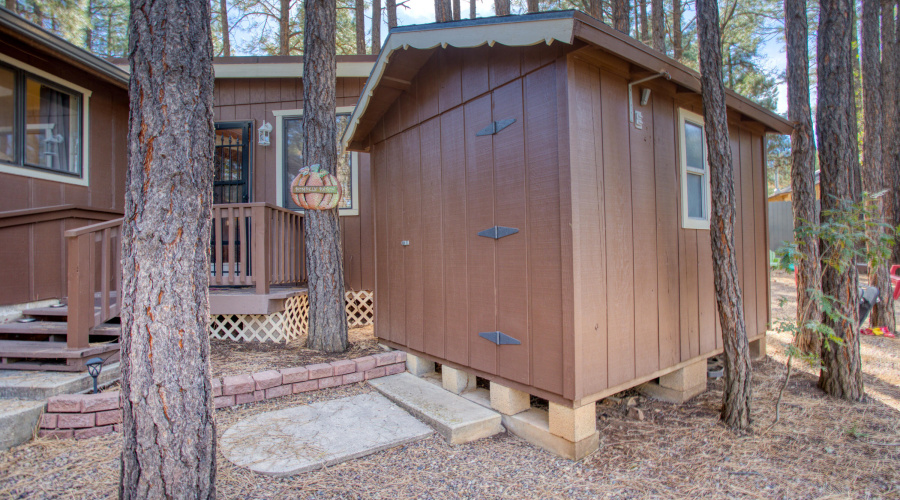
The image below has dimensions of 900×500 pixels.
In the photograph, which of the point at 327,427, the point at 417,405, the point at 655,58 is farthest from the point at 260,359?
the point at 655,58

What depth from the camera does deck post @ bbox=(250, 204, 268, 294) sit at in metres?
4.20

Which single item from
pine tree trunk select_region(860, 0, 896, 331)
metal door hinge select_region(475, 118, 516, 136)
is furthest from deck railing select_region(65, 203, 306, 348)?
pine tree trunk select_region(860, 0, 896, 331)

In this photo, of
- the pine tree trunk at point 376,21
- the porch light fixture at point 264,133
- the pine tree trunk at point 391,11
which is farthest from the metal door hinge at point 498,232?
the pine tree trunk at point 391,11

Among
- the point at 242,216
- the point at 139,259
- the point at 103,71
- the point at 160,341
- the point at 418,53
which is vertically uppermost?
the point at 103,71

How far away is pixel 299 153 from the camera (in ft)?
20.4

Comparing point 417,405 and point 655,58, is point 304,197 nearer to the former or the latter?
point 417,405

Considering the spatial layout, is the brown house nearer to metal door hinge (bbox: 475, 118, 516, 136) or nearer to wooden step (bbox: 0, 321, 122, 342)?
wooden step (bbox: 0, 321, 122, 342)

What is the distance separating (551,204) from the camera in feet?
8.75

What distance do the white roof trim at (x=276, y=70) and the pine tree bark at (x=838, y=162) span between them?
15.1ft

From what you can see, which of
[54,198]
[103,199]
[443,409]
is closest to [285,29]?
[103,199]

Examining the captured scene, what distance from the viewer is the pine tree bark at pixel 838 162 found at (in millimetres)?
3479

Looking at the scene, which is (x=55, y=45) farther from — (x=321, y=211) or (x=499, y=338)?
(x=499, y=338)

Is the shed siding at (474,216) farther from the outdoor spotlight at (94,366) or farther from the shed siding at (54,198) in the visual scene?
the shed siding at (54,198)

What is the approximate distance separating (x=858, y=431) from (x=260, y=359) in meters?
4.34
